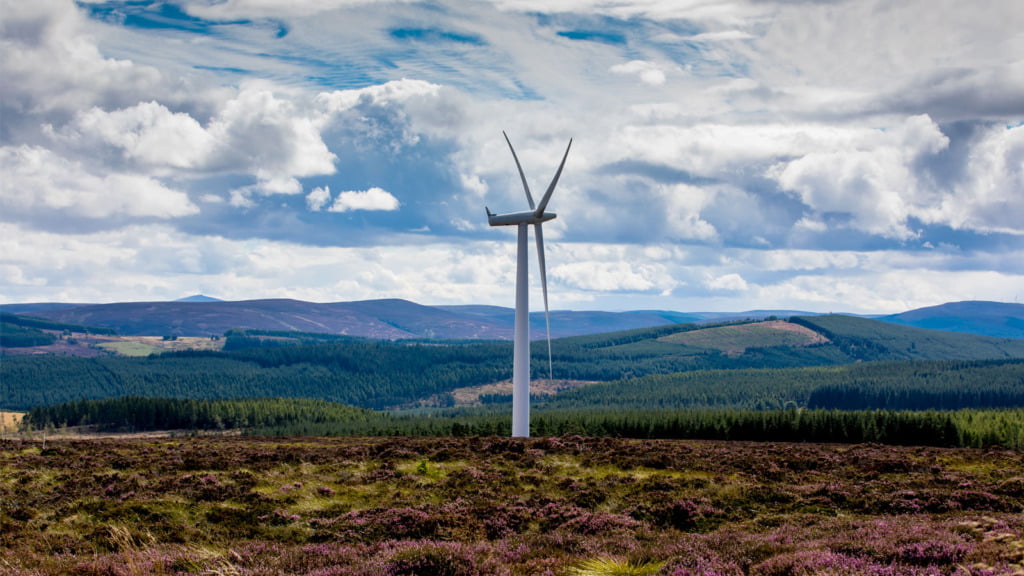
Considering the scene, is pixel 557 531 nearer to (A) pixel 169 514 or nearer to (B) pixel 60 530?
(A) pixel 169 514

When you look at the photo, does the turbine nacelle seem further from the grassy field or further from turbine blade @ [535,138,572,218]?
the grassy field

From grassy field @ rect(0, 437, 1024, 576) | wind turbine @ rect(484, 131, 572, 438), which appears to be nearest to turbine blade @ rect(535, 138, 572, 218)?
wind turbine @ rect(484, 131, 572, 438)

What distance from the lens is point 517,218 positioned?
257 feet

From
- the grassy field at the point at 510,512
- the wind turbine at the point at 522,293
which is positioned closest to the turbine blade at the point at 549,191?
the wind turbine at the point at 522,293

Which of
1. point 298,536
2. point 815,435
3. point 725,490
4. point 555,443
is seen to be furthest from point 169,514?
point 815,435

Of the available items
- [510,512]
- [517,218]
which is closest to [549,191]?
[517,218]

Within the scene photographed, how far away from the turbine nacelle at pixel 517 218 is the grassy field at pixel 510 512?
2305 cm

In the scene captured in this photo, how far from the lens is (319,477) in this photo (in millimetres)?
45750

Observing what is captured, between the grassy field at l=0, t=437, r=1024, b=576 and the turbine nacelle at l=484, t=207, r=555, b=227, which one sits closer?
the grassy field at l=0, t=437, r=1024, b=576

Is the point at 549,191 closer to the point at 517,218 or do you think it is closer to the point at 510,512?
the point at 517,218

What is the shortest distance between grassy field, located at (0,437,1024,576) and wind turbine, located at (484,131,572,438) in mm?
10211

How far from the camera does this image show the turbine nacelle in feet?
254

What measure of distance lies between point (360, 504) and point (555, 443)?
25171 mm

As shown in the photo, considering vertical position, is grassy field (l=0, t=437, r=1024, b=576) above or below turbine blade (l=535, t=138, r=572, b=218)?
below
